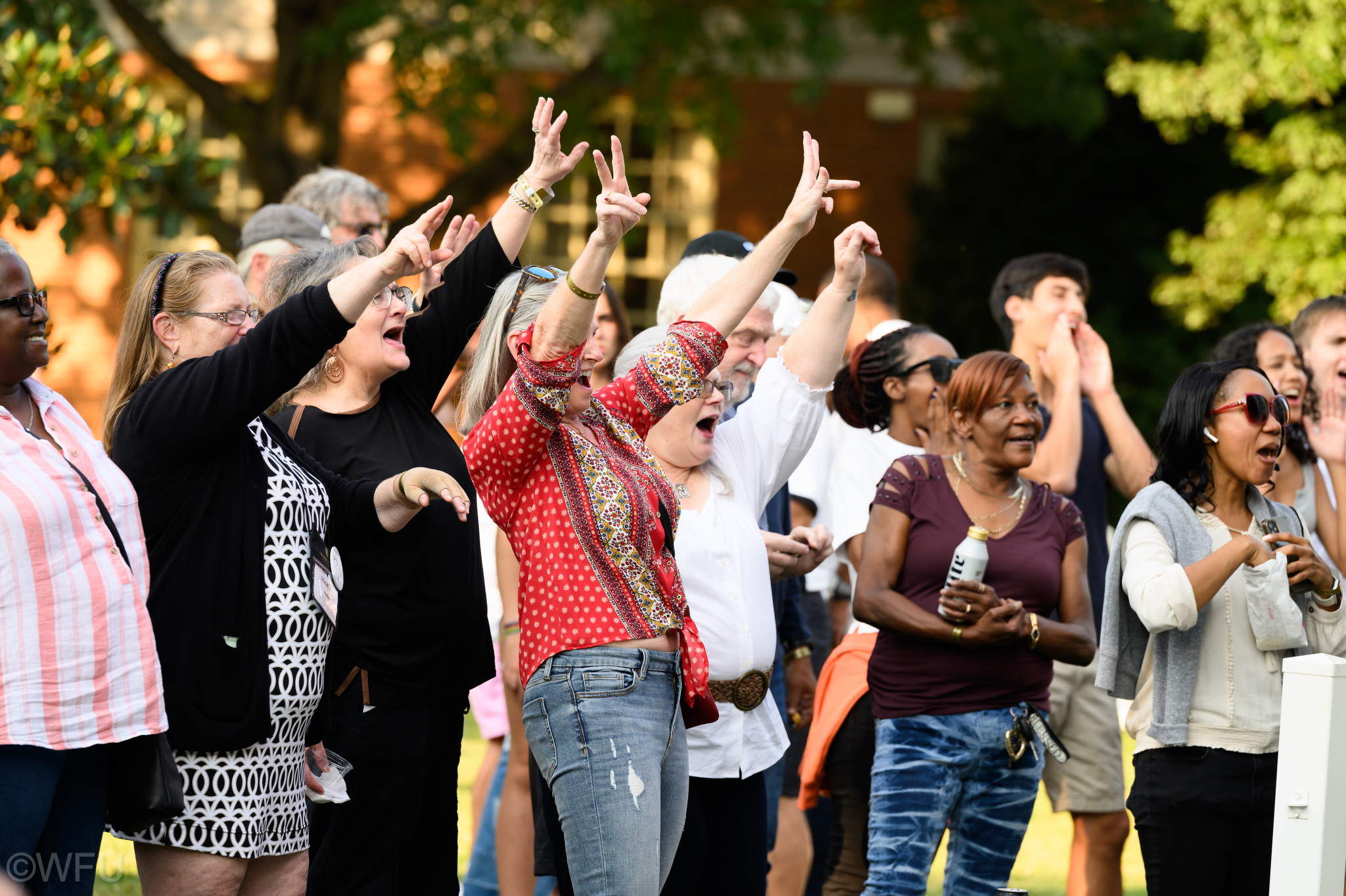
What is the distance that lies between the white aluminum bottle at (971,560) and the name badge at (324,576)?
1.70 meters

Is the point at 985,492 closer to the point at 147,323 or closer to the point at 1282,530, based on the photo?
the point at 1282,530

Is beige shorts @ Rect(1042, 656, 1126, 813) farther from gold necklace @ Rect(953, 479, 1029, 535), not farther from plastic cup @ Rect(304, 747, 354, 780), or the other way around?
plastic cup @ Rect(304, 747, 354, 780)

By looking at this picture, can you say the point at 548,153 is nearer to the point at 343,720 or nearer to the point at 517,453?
the point at 517,453

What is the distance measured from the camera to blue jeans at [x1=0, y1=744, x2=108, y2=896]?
272 cm

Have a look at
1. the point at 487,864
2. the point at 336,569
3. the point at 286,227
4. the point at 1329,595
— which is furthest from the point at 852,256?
the point at 487,864

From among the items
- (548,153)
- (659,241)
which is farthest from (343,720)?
(659,241)

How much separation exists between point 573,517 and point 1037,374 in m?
3.20

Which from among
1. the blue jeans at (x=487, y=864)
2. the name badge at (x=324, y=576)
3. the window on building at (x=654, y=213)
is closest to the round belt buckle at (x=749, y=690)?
the name badge at (x=324, y=576)

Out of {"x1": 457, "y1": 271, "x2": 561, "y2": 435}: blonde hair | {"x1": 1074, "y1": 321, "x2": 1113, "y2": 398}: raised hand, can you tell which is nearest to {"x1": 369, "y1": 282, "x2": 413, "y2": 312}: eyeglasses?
{"x1": 457, "y1": 271, "x2": 561, "y2": 435}: blonde hair

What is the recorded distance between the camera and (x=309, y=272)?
376 centimetres

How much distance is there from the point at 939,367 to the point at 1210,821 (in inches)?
73.0

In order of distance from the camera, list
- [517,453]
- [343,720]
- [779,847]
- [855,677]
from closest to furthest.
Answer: [517,453] → [343,720] → [855,677] → [779,847]

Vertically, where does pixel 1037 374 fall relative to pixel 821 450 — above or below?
above

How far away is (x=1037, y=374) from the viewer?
19.1 ft
